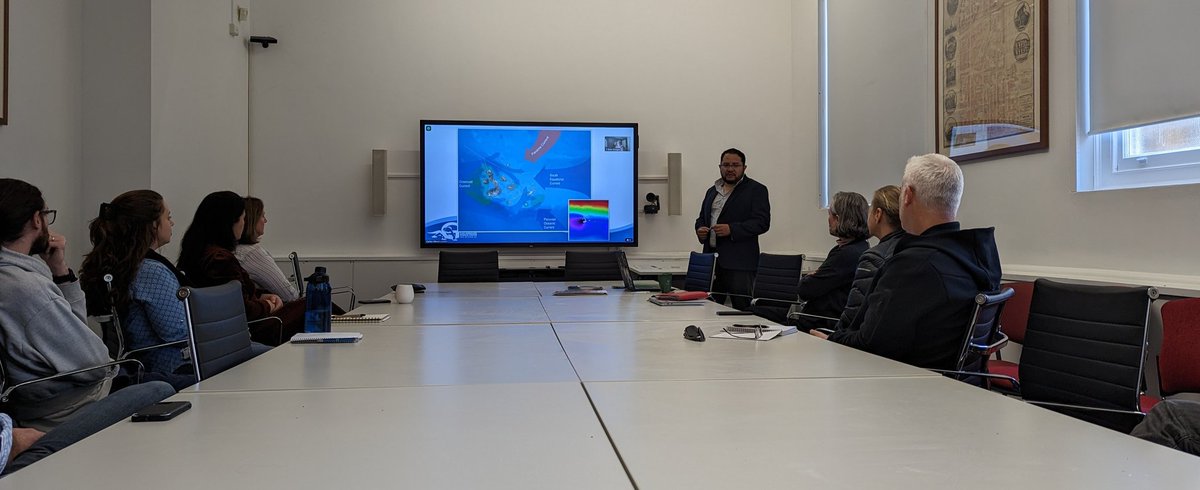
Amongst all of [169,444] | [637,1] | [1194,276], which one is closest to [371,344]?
[169,444]

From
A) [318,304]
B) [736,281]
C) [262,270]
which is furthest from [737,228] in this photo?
[318,304]

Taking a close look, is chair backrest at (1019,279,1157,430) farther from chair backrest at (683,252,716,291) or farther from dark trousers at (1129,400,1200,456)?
chair backrest at (683,252,716,291)

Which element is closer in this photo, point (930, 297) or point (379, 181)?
point (930, 297)

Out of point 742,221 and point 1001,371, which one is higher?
point 742,221

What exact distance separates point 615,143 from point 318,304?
14.8 ft

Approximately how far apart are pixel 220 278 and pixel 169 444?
2725 mm

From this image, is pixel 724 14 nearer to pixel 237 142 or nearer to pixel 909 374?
pixel 237 142

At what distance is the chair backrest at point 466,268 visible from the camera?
595 centimetres

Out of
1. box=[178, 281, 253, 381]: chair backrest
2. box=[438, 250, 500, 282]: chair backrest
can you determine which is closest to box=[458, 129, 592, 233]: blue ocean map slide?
box=[438, 250, 500, 282]: chair backrest

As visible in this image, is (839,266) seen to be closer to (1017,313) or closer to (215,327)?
(1017,313)

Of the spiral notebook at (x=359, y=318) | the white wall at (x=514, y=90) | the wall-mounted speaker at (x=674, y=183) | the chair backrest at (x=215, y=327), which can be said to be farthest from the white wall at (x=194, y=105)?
the wall-mounted speaker at (x=674, y=183)

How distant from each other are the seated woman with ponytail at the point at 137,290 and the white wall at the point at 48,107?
1.64 m

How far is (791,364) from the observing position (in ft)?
6.68

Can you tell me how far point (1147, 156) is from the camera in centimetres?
349
